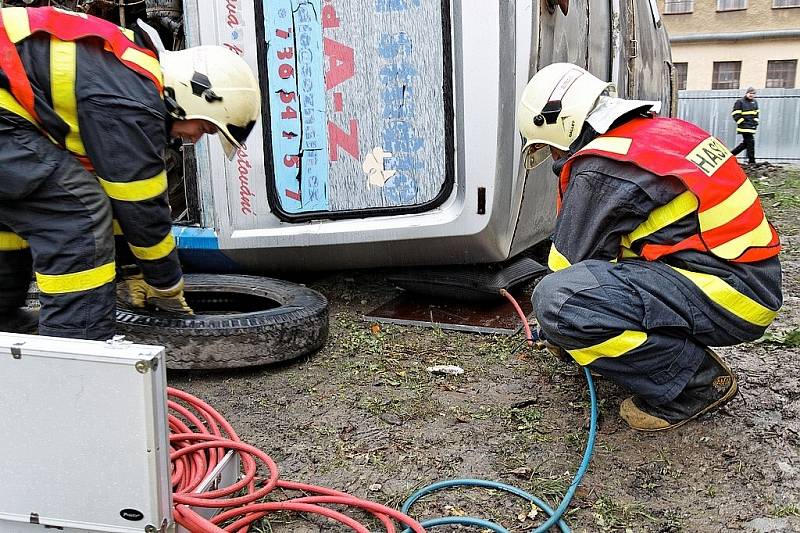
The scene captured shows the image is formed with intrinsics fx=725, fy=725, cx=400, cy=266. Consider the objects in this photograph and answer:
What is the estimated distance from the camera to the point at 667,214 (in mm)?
2363

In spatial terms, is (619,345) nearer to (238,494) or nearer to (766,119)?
(238,494)

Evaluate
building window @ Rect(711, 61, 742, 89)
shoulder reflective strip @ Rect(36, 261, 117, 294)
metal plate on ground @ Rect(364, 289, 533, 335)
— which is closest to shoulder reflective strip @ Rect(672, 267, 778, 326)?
metal plate on ground @ Rect(364, 289, 533, 335)

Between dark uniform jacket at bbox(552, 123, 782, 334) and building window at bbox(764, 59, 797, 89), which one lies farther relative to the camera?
building window at bbox(764, 59, 797, 89)

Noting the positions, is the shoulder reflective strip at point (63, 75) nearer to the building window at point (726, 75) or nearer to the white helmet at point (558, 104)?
the white helmet at point (558, 104)

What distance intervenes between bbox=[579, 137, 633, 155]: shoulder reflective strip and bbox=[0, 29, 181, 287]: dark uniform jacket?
148 cm

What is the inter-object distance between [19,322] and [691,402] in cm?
259

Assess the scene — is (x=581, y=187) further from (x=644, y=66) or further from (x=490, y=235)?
(x=644, y=66)

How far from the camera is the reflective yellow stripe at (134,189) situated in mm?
2471

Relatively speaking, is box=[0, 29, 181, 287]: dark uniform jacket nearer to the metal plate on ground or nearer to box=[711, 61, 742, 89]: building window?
the metal plate on ground

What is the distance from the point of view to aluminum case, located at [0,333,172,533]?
151 centimetres

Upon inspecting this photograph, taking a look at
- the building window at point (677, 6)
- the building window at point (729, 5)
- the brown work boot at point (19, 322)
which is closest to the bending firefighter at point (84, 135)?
the brown work boot at point (19, 322)

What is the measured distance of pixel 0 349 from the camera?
1.55m

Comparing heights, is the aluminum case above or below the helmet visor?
below

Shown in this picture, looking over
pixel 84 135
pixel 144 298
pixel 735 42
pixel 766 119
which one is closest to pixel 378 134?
Result: pixel 144 298
